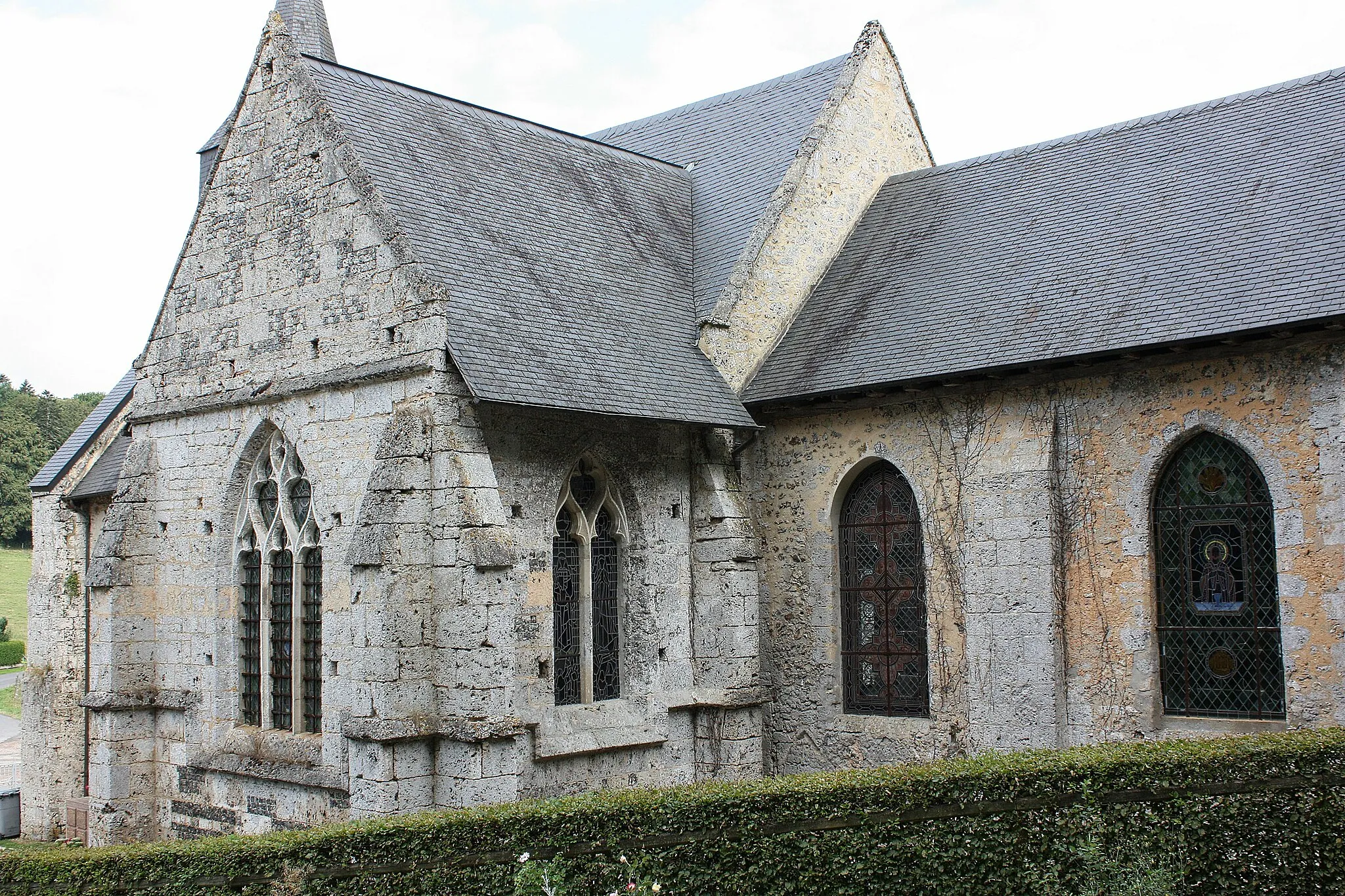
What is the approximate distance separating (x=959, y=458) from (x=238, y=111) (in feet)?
31.7

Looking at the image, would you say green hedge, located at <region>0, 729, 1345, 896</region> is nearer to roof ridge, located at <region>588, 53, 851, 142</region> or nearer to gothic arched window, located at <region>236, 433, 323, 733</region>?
gothic arched window, located at <region>236, 433, 323, 733</region>

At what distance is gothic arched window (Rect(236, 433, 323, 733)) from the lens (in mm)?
13945

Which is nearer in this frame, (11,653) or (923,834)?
(923,834)

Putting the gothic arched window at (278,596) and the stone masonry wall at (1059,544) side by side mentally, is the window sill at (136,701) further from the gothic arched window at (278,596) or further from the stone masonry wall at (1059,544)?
the stone masonry wall at (1059,544)

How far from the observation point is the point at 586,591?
44.5 ft

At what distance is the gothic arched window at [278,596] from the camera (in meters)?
13.9

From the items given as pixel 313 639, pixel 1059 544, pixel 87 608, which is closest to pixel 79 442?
pixel 87 608

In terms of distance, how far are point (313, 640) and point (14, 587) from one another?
51168 millimetres

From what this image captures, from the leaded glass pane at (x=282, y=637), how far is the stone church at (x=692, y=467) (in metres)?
0.05

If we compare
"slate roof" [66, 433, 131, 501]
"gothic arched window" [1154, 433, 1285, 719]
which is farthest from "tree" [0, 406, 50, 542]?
"gothic arched window" [1154, 433, 1285, 719]

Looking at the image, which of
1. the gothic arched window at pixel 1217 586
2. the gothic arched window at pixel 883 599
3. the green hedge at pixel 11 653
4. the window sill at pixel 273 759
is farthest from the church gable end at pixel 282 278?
the green hedge at pixel 11 653

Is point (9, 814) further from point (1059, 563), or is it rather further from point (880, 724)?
→ point (1059, 563)

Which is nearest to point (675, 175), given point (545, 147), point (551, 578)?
point (545, 147)

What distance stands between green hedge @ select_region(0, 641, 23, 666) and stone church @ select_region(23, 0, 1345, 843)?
33.8 m
